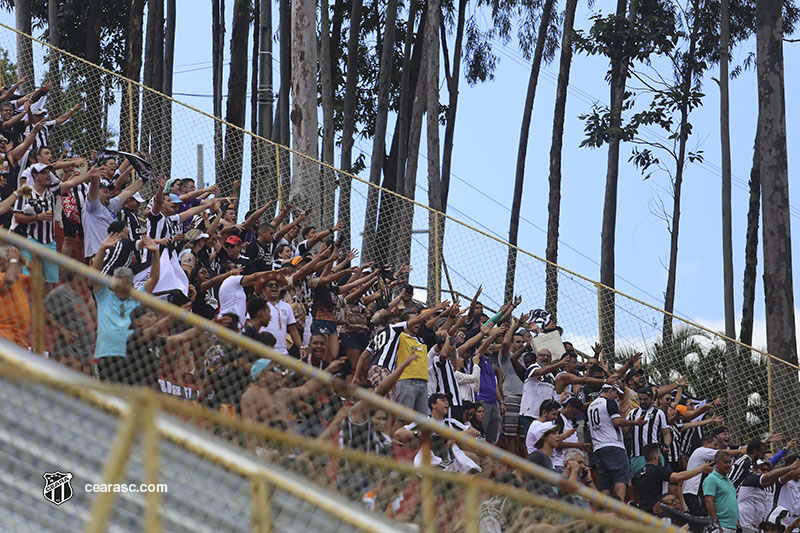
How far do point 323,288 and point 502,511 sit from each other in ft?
25.4

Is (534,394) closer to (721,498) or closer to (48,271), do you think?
(721,498)

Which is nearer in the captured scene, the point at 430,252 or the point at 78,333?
the point at 78,333

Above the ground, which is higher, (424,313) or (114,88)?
(114,88)

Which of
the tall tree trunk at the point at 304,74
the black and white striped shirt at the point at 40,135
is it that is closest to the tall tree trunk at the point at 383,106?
the tall tree trunk at the point at 304,74

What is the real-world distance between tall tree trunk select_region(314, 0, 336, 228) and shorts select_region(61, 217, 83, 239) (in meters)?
5.78

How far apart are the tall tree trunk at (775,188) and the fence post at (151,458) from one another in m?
17.6

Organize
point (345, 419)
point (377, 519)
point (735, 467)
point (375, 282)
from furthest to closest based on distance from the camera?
1. point (375, 282)
2. point (735, 467)
3. point (345, 419)
4. point (377, 519)

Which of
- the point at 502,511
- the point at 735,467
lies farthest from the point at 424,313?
the point at 502,511

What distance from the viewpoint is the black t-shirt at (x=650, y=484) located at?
1235 cm

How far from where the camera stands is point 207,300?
11266 millimetres


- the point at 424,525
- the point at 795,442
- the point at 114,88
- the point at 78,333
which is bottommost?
the point at 795,442

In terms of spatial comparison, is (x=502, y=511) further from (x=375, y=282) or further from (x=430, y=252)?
(x=430, y=252)

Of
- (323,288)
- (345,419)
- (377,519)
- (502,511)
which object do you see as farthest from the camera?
(323,288)

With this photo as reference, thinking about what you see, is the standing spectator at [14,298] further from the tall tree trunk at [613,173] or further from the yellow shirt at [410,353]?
the tall tree trunk at [613,173]
